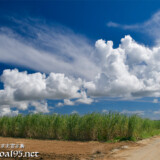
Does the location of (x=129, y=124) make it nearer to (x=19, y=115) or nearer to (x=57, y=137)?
(x=57, y=137)

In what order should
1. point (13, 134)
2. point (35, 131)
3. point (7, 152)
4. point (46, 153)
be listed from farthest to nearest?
point (13, 134)
point (35, 131)
point (7, 152)
point (46, 153)

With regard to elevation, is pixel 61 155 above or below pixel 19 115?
below

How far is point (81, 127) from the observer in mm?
13008

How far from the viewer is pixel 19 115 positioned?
655 inches

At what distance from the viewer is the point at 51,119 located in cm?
1462

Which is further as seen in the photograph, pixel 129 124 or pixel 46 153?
pixel 129 124

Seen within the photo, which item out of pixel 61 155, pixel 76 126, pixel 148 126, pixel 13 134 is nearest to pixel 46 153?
pixel 61 155

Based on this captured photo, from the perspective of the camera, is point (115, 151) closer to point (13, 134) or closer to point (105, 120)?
point (105, 120)

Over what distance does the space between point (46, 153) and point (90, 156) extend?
1.70m

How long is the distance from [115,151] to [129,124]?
476 centimetres

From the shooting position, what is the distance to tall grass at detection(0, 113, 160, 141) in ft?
41.2

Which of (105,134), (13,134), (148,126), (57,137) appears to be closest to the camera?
(105,134)

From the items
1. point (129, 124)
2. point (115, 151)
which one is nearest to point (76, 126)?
point (129, 124)

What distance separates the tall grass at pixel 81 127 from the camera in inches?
494
